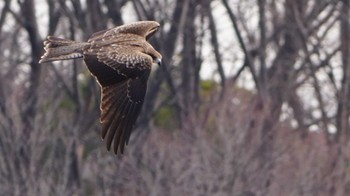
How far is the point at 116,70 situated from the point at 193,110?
41.9ft

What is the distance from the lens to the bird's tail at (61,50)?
1594 centimetres

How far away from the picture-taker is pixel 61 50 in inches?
634

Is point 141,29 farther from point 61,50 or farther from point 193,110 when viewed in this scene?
point 193,110

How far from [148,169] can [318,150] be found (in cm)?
309

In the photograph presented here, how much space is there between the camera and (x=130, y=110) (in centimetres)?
1552

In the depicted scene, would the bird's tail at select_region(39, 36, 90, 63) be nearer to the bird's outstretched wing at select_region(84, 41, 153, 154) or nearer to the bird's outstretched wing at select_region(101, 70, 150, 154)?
the bird's outstretched wing at select_region(84, 41, 153, 154)

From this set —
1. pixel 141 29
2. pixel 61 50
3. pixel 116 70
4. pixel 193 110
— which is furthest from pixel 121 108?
pixel 193 110

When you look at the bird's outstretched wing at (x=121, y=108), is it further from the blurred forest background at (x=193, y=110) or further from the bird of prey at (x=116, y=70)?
the blurred forest background at (x=193, y=110)

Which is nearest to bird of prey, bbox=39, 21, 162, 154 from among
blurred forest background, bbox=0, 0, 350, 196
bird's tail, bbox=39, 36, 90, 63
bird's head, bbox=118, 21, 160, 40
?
bird's tail, bbox=39, 36, 90, 63

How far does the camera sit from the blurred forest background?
24.8 metres

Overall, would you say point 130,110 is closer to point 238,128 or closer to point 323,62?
point 238,128

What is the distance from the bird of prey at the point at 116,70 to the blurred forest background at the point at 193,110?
299 inches

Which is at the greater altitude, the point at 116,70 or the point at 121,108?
the point at 116,70

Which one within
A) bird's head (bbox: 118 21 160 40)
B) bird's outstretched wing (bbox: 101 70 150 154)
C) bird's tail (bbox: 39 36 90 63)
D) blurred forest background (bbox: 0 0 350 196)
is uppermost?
bird's tail (bbox: 39 36 90 63)
